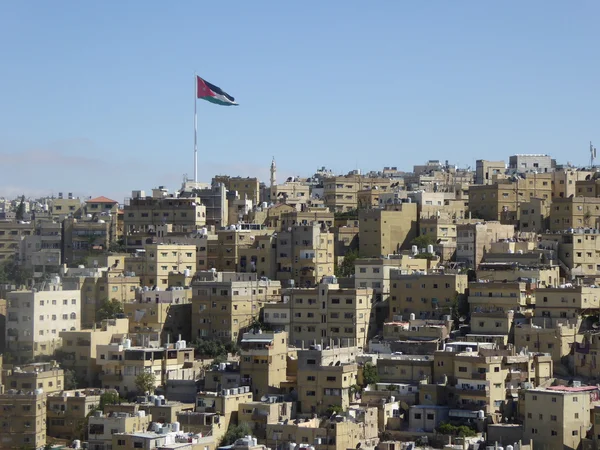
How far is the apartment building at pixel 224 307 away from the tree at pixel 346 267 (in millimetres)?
4997

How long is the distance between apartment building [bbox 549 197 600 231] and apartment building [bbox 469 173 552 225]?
234 cm

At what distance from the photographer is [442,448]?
4450 centimetres

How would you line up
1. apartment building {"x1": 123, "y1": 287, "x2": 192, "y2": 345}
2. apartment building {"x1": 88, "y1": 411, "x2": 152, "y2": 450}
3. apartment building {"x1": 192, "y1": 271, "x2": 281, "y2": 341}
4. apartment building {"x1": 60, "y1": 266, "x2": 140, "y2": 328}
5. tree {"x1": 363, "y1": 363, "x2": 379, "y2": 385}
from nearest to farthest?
apartment building {"x1": 88, "y1": 411, "x2": 152, "y2": 450} → tree {"x1": 363, "y1": 363, "x2": 379, "y2": 385} → apartment building {"x1": 192, "y1": 271, "x2": 281, "y2": 341} → apartment building {"x1": 123, "y1": 287, "x2": 192, "y2": 345} → apartment building {"x1": 60, "y1": 266, "x2": 140, "y2": 328}

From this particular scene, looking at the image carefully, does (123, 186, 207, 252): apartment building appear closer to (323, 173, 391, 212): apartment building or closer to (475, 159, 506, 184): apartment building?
(323, 173, 391, 212): apartment building

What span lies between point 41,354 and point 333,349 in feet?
30.9

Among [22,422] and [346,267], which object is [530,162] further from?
[22,422]

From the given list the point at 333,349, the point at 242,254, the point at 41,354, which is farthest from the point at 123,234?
the point at 333,349

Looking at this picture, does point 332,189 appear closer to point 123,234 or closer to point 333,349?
point 123,234

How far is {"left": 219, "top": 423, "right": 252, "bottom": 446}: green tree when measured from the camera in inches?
1797

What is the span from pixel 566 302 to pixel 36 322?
52.9 ft

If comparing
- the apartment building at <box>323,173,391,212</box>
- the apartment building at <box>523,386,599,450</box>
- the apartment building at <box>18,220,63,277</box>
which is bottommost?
the apartment building at <box>523,386,599,450</box>

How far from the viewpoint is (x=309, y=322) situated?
54.3 m

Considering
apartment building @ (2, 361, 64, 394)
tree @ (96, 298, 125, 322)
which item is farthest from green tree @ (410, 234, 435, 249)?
apartment building @ (2, 361, 64, 394)

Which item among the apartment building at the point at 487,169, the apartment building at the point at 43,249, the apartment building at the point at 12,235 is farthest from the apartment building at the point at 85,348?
the apartment building at the point at 487,169
